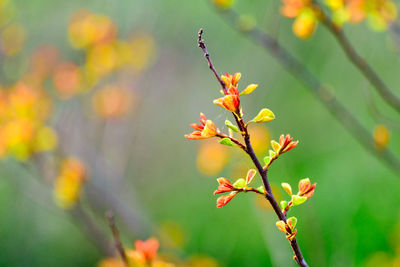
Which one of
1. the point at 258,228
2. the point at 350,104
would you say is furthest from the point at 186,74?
the point at 258,228

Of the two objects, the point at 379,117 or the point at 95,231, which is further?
the point at 95,231

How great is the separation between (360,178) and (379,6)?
2.53 metres

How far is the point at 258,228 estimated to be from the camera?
370 cm

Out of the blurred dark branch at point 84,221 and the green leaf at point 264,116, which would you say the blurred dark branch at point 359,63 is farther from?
the blurred dark branch at point 84,221

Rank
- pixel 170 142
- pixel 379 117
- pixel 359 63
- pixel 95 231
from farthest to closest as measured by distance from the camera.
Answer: pixel 170 142, pixel 95 231, pixel 379 117, pixel 359 63

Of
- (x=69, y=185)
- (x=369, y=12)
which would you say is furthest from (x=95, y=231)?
(x=369, y=12)

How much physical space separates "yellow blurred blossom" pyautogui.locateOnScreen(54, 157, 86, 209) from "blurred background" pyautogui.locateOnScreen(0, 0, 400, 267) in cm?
1

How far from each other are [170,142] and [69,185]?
9.87 ft

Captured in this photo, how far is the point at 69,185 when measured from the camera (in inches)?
91.2

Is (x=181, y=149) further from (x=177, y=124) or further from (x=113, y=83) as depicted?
(x=113, y=83)

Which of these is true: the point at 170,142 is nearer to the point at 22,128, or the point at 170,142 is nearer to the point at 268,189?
the point at 22,128

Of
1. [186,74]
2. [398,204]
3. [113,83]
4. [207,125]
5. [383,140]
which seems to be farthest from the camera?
[186,74]

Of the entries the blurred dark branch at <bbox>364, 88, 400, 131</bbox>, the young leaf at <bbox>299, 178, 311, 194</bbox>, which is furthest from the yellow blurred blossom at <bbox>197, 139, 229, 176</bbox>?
the young leaf at <bbox>299, 178, 311, 194</bbox>

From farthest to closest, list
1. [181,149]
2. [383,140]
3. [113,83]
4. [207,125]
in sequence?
1. [181,149]
2. [113,83]
3. [383,140]
4. [207,125]
